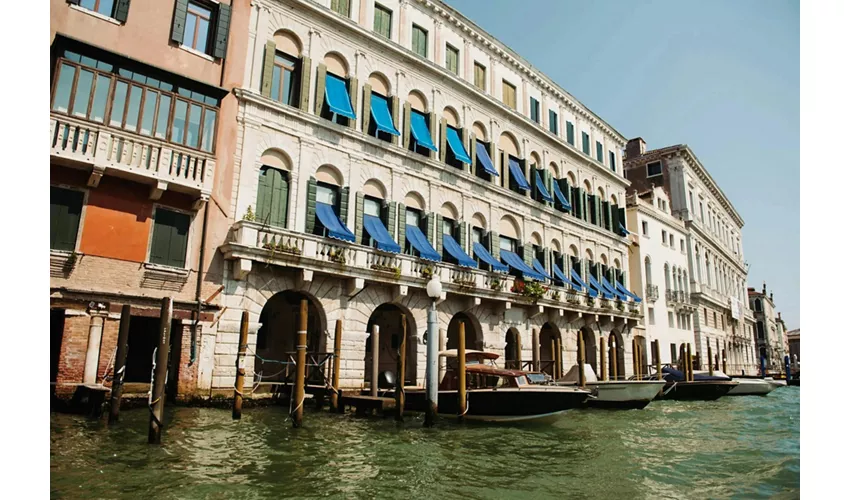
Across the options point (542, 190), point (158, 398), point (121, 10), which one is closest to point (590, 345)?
point (542, 190)

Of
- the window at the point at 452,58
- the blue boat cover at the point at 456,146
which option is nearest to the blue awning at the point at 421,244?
the blue boat cover at the point at 456,146

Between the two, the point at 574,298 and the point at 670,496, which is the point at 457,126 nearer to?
the point at 574,298

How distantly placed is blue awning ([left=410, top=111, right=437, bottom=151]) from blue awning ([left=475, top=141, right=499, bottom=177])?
2.70 m

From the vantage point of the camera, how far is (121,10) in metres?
13.5

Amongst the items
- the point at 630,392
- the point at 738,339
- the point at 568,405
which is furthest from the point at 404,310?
the point at 738,339

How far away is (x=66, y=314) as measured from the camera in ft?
38.7

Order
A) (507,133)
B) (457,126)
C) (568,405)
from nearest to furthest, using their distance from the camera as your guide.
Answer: (568,405) < (457,126) < (507,133)

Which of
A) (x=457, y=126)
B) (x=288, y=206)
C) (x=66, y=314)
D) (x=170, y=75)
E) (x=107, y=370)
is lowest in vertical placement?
(x=107, y=370)

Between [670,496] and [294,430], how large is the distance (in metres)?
6.98

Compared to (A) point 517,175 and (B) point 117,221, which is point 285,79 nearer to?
(B) point 117,221

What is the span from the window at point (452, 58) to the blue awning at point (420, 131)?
9.82 feet

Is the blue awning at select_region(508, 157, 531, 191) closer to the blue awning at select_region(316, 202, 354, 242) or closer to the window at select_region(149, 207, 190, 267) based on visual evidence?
the blue awning at select_region(316, 202, 354, 242)

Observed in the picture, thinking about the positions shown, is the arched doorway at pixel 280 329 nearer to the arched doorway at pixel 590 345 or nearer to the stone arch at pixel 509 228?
the stone arch at pixel 509 228

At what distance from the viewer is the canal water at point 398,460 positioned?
7168 mm
